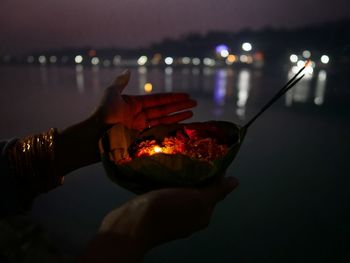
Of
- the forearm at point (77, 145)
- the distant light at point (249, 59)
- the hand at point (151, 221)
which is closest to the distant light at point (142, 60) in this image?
the distant light at point (249, 59)

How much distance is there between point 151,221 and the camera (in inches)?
59.0

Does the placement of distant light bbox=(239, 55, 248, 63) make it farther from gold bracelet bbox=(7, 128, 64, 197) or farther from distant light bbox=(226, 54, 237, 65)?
gold bracelet bbox=(7, 128, 64, 197)

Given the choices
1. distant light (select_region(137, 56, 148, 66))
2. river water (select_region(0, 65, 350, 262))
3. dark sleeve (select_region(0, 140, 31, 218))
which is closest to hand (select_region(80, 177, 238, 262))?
dark sleeve (select_region(0, 140, 31, 218))

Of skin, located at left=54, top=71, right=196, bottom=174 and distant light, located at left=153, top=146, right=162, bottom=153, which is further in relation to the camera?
skin, located at left=54, top=71, right=196, bottom=174

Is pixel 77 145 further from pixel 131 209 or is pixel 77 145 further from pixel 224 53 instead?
pixel 224 53

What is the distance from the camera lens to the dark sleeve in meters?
2.21

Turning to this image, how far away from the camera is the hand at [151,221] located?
1347mm

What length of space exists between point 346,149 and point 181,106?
1107 cm

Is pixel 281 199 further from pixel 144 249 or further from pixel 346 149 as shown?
pixel 144 249

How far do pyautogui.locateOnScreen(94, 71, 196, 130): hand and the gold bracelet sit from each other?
636 mm

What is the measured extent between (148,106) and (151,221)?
164 centimetres

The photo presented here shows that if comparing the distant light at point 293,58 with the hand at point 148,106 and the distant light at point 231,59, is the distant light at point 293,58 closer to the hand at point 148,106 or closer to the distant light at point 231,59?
the distant light at point 231,59

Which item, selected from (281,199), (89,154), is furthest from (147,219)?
(281,199)

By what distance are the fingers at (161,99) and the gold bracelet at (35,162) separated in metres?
0.90
